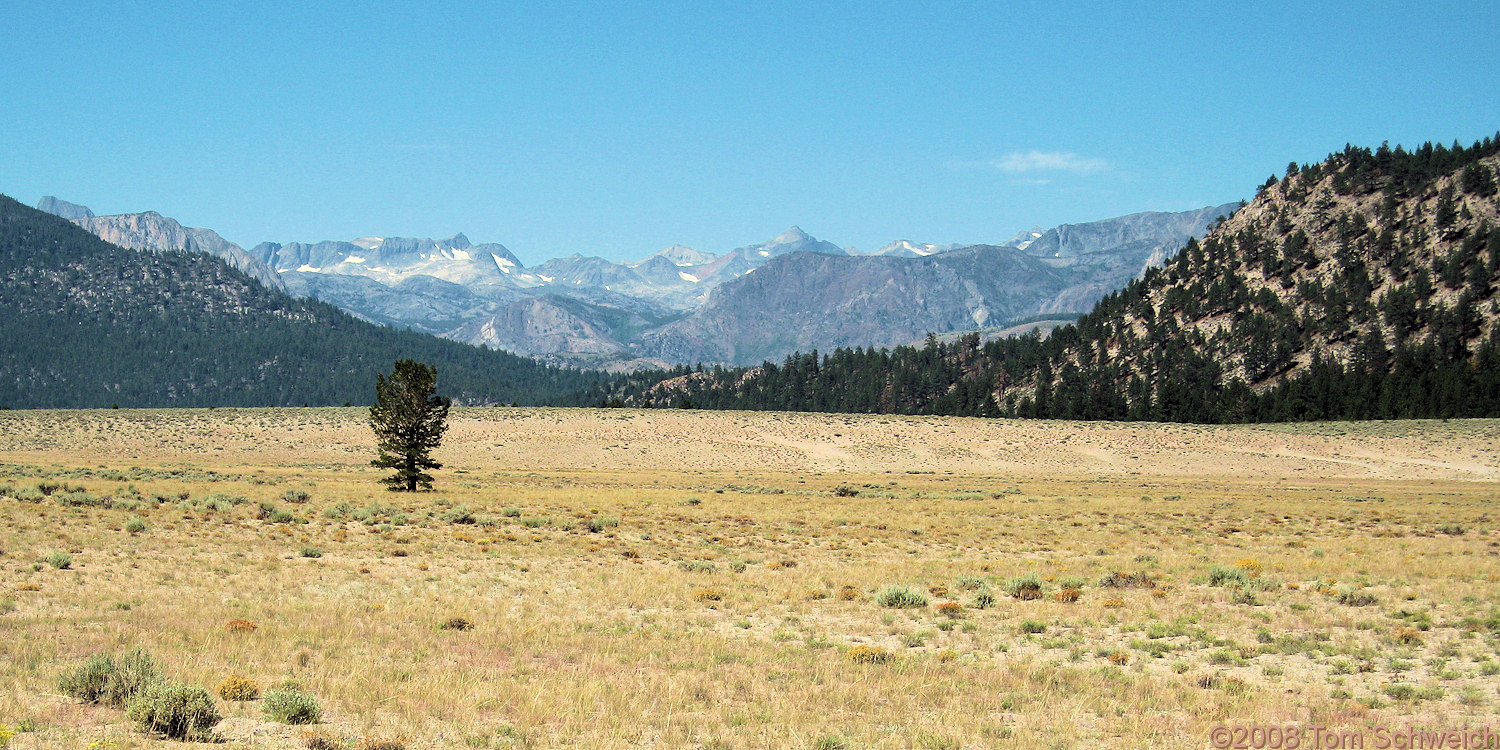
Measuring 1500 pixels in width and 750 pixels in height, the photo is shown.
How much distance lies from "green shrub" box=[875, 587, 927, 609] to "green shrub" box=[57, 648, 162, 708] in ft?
44.4

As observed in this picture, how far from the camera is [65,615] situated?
16.1 meters

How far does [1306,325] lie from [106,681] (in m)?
180

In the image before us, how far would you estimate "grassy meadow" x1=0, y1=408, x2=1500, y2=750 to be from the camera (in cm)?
1107

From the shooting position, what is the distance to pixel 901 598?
20.2 meters

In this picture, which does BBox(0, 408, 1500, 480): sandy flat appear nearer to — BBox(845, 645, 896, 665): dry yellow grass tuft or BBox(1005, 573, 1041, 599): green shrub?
BBox(1005, 573, 1041, 599): green shrub

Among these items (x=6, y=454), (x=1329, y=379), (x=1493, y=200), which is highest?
(x=1493, y=200)

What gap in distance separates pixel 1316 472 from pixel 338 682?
292ft

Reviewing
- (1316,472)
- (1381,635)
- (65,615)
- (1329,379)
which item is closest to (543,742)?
(65,615)

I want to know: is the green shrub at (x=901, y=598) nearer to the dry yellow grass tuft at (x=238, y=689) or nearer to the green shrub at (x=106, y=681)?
the dry yellow grass tuft at (x=238, y=689)

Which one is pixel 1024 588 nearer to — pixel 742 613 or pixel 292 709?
pixel 742 613

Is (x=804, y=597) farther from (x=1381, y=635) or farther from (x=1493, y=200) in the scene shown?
(x=1493, y=200)

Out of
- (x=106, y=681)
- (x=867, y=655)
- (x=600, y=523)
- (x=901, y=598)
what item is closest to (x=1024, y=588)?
(x=901, y=598)

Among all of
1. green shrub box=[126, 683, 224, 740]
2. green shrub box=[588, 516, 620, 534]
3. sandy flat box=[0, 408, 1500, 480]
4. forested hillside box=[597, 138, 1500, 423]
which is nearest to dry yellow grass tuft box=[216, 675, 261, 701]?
green shrub box=[126, 683, 224, 740]

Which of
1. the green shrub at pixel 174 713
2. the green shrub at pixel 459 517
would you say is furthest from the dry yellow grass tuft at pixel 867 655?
the green shrub at pixel 459 517
